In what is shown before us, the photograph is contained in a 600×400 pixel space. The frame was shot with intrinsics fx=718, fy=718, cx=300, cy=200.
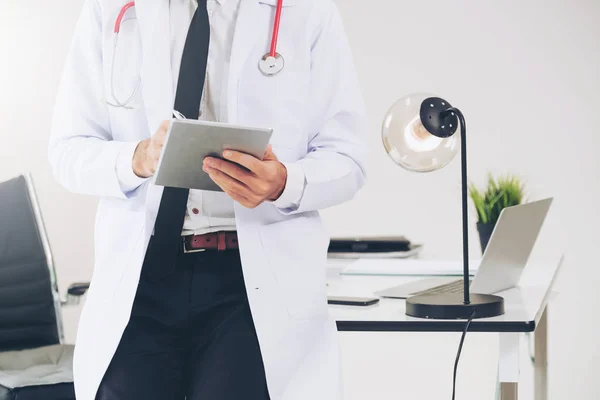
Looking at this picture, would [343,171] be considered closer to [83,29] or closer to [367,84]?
[83,29]

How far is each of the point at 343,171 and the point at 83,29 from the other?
1.67 feet

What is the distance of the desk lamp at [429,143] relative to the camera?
1.33 metres

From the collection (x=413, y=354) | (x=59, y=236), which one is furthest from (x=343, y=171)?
(x=59, y=236)

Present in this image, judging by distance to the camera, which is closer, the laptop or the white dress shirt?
the white dress shirt

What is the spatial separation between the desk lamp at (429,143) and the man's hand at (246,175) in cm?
40

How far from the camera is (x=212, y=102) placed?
120cm

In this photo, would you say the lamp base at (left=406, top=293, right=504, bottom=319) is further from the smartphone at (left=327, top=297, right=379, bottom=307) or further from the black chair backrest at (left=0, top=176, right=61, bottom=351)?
the black chair backrest at (left=0, top=176, right=61, bottom=351)

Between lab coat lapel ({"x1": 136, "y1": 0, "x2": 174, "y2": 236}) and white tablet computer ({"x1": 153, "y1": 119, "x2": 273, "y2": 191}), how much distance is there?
12cm

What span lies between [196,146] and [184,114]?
17 centimetres

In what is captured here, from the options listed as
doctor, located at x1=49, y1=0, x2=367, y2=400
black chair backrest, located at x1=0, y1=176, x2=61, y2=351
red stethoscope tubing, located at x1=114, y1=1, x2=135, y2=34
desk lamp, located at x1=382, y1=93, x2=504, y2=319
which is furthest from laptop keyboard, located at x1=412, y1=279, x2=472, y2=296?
black chair backrest, located at x1=0, y1=176, x2=61, y2=351

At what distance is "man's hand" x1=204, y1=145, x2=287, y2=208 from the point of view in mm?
1019

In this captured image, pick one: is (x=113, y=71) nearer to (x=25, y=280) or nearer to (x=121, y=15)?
(x=121, y=15)

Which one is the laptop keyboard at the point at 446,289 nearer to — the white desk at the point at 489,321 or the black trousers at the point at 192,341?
the white desk at the point at 489,321

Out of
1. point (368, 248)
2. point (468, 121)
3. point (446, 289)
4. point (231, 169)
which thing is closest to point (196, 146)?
point (231, 169)
